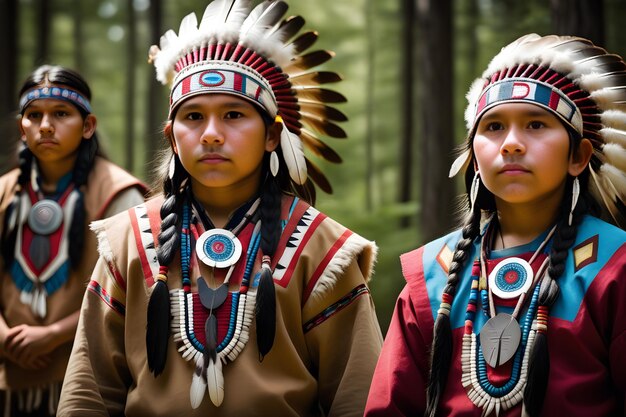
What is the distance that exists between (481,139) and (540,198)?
267 millimetres

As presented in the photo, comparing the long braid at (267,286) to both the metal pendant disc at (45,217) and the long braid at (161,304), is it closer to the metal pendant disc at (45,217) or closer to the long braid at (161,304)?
the long braid at (161,304)

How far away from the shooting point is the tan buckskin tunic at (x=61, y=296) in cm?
422

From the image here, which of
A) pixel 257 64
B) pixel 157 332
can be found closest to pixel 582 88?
pixel 257 64

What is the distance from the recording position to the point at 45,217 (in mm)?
4297

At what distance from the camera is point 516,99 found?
Answer: 9.15 feet

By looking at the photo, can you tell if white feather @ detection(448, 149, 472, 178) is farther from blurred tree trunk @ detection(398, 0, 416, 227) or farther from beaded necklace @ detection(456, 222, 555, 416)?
blurred tree trunk @ detection(398, 0, 416, 227)

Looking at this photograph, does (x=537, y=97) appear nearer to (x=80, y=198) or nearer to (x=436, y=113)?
(x=80, y=198)

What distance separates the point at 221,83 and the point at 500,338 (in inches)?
52.2

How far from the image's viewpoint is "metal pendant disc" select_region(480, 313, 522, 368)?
2.69 metres

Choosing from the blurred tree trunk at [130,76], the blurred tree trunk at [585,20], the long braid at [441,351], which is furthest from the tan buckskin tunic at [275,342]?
the blurred tree trunk at [130,76]

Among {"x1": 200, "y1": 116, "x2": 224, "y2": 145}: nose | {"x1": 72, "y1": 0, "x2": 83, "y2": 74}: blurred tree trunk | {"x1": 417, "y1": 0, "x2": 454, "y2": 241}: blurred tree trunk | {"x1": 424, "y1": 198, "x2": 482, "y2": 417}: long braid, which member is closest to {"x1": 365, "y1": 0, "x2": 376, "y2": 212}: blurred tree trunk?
{"x1": 72, "y1": 0, "x2": 83, "y2": 74}: blurred tree trunk

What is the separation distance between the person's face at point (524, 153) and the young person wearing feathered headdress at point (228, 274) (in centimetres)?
67

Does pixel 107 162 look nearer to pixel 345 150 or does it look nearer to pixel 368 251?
pixel 368 251

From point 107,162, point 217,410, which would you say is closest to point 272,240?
point 217,410
